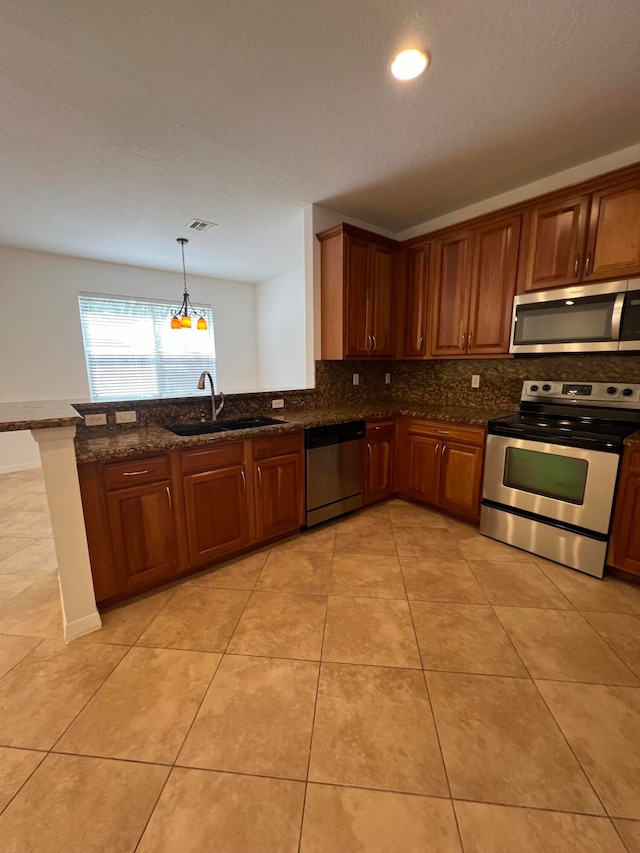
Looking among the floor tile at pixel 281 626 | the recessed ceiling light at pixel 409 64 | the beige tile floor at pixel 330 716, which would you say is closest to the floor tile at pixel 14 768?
the beige tile floor at pixel 330 716

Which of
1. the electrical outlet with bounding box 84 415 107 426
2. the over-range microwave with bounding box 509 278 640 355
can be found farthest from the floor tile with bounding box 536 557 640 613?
the electrical outlet with bounding box 84 415 107 426

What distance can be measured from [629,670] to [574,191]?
9.06 ft

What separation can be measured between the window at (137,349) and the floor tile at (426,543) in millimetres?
3341

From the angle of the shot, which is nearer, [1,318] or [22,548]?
[22,548]

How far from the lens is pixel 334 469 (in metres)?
2.82

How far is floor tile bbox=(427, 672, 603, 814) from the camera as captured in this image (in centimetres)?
110

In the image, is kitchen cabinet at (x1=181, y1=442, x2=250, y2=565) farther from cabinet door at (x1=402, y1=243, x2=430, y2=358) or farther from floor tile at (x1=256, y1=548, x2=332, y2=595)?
cabinet door at (x1=402, y1=243, x2=430, y2=358)

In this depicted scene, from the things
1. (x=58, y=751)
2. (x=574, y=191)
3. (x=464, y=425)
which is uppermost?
(x=574, y=191)

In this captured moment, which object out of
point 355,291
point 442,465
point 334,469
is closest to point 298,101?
point 355,291

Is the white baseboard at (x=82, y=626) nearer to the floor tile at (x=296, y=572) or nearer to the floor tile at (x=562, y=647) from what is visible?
the floor tile at (x=296, y=572)

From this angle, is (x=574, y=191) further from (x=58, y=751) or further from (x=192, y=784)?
(x=58, y=751)

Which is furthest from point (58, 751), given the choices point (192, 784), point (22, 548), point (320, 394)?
point (320, 394)

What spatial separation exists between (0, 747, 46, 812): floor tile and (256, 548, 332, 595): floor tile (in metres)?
1.12

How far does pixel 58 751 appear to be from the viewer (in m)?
1.23
